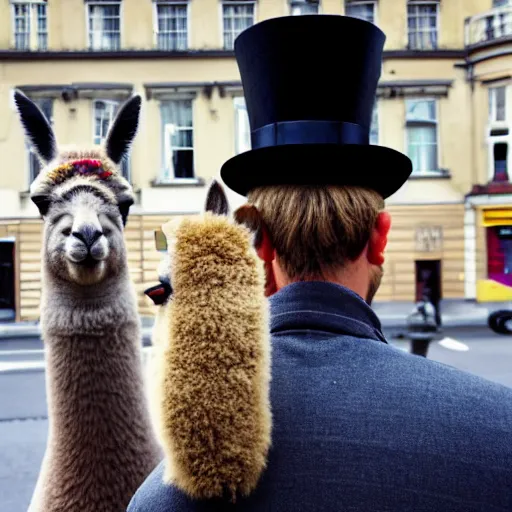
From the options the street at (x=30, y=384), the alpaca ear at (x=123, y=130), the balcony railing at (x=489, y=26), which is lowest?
the street at (x=30, y=384)

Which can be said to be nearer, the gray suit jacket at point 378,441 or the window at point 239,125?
the gray suit jacket at point 378,441

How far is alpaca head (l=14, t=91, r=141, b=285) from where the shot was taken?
1644 millimetres

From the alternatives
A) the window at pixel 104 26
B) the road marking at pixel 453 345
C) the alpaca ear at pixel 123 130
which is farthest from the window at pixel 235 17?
the alpaca ear at pixel 123 130

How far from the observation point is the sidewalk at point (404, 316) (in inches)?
497

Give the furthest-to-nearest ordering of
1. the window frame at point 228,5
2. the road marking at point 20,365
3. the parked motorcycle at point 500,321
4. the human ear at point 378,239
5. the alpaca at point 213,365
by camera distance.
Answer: the window frame at point 228,5
the parked motorcycle at point 500,321
the road marking at point 20,365
the human ear at point 378,239
the alpaca at point 213,365

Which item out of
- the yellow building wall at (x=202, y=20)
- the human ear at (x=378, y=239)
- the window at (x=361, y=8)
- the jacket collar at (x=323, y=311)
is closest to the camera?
the jacket collar at (x=323, y=311)

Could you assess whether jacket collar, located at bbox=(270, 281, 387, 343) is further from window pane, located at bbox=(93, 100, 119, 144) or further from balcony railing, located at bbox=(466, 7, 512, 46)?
balcony railing, located at bbox=(466, 7, 512, 46)

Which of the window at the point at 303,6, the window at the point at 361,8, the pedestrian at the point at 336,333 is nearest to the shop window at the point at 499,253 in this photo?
the window at the point at 361,8

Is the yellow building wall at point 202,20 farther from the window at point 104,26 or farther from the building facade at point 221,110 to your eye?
the window at point 104,26

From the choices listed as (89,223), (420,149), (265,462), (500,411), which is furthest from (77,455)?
(420,149)

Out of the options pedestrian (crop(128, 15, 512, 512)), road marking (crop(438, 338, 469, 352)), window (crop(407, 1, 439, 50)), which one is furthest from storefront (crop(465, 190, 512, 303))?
pedestrian (crop(128, 15, 512, 512))

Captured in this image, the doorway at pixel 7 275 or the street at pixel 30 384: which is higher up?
the doorway at pixel 7 275

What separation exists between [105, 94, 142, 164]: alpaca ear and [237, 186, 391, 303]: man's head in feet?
3.05

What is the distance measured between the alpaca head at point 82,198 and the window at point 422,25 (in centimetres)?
1462
